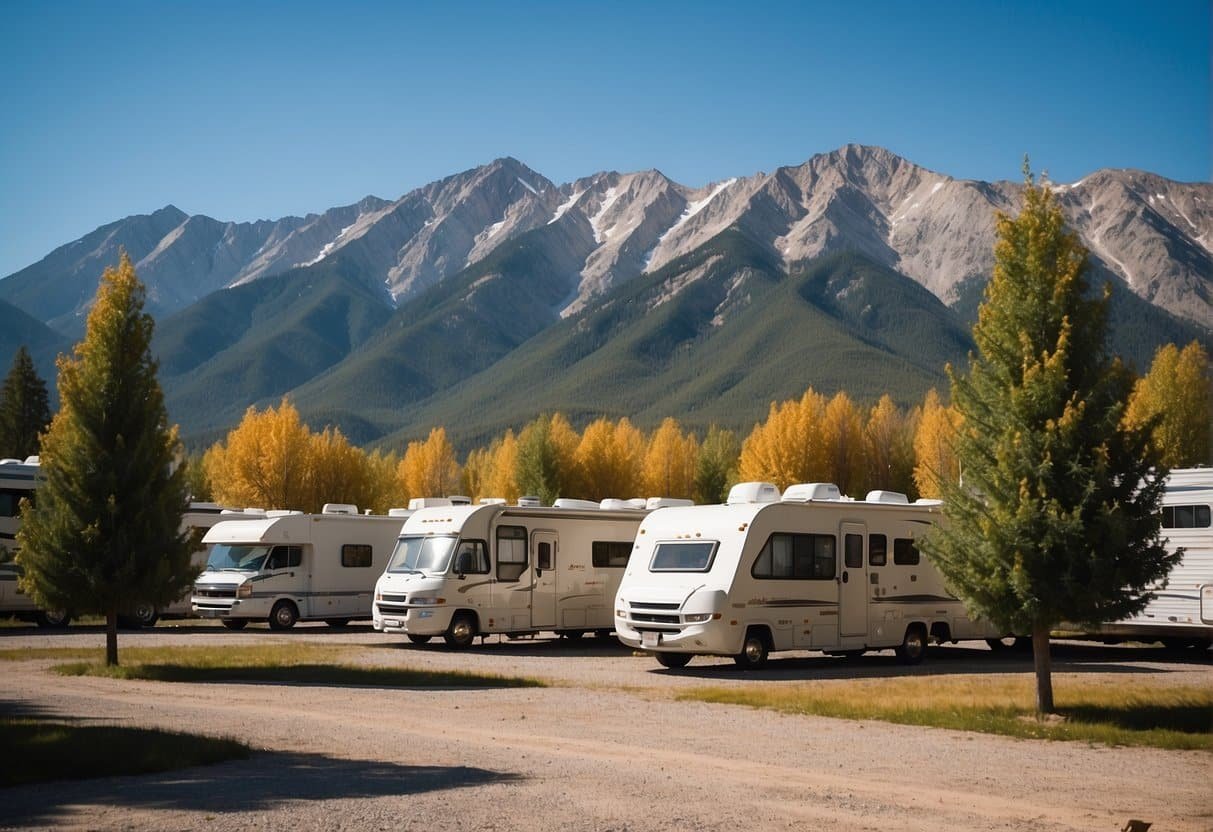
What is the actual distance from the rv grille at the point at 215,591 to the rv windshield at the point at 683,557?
13.5m

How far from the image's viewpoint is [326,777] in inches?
435

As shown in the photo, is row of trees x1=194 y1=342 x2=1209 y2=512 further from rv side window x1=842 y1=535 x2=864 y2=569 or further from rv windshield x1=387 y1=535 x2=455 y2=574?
rv windshield x1=387 y1=535 x2=455 y2=574

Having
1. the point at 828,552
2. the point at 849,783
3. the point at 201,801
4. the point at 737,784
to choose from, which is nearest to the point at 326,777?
the point at 201,801

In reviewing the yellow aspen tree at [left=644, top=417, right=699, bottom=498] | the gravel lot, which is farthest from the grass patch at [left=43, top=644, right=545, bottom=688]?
the yellow aspen tree at [left=644, top=417, right=699, bottom=498]

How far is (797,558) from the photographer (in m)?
22.8

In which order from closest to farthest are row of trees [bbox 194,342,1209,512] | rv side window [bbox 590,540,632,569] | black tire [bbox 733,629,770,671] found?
black tire [bbox 733,629,770,671] < rv side window [bbox 590,540,632,569] < row of trees [bbox 194,342,1209,512]

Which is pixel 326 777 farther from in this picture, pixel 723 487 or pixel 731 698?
pixel 723 487

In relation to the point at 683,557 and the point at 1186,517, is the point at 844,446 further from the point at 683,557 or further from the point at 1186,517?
the point at 683,557

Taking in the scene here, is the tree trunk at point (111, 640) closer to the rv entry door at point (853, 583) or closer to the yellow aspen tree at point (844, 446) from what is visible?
the rv entry door at point (853, 583)

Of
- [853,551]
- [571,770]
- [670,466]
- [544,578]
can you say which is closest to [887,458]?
[670,466]

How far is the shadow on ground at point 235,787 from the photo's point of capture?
9.59 m

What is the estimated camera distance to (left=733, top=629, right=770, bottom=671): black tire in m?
22.1

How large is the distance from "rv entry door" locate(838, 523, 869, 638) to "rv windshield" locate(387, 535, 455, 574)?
8.23 meters

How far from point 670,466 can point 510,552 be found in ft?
217
